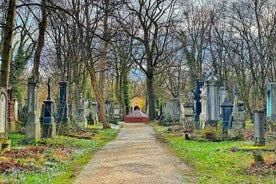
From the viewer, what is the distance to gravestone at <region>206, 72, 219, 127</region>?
21.2 metres

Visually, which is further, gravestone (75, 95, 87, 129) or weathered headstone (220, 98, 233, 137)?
gravestone (75, 95, 87, 129)

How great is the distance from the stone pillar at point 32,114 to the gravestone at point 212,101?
26.2ft

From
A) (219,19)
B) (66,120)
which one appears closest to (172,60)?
(219,19)

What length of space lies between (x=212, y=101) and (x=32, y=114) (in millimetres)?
8539

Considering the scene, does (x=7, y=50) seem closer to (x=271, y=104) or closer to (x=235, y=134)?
(x=235, y=134)

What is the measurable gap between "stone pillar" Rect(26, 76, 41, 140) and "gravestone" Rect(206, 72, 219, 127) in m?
7.98

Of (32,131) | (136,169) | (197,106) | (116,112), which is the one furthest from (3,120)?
(116,112)

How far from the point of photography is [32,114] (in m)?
18.0

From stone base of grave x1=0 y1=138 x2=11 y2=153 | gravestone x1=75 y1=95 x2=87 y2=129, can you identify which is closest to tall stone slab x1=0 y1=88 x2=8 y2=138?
stone base of grave x1=0 y1=138 x2=11 y2=153

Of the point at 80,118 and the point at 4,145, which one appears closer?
the point at 4,145

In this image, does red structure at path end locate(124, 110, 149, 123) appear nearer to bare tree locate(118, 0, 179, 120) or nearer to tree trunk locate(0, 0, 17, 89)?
bare tree locate(118, 0, 179, 120)

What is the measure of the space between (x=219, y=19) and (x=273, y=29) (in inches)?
347

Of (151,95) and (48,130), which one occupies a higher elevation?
(151,95)

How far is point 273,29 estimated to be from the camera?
36781 mm
